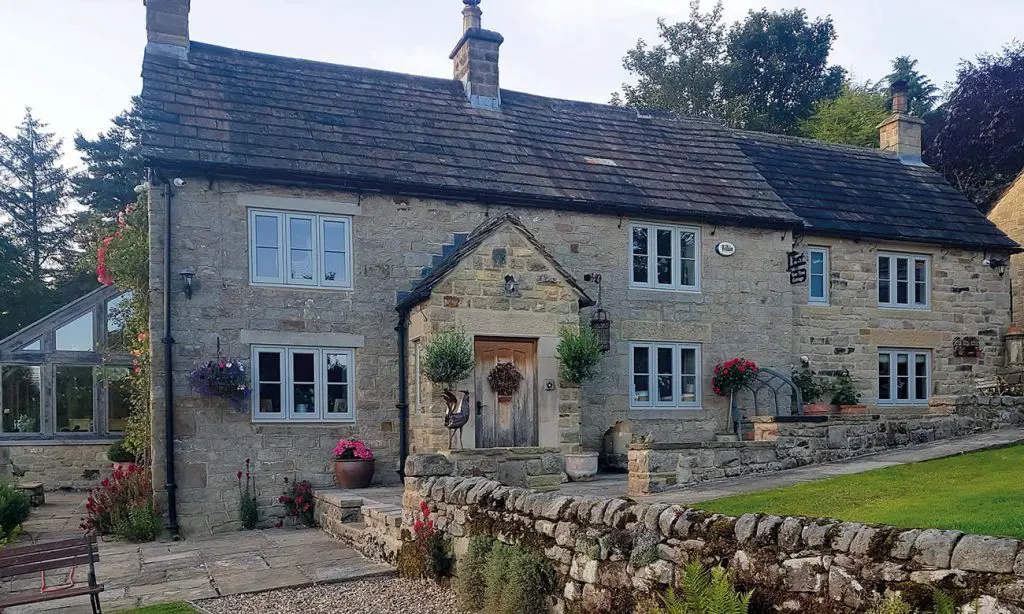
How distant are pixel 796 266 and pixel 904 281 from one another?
12.0 ft

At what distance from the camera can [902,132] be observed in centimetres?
2198

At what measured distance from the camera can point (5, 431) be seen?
19500mm

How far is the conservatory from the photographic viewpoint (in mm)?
19531

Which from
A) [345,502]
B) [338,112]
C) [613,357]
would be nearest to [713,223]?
[613,357]

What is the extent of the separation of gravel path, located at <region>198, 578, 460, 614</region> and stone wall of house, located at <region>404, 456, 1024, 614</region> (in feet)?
2.07

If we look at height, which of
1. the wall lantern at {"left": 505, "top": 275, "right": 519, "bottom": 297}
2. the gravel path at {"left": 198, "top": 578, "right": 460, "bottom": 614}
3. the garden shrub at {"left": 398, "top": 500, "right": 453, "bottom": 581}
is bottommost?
the gravel path at {"left": 198, "top": 578, "right": 460, "bottom": 614}

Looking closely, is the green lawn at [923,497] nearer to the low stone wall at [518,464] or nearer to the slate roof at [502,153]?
the low stone wall at [518,464]

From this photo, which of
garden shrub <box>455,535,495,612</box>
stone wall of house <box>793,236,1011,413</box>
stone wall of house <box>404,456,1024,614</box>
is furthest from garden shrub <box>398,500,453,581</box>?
stone wall of house <box>793,236,1011,413</box>

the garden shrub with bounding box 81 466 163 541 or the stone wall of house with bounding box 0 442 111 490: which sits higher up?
the garden shrub with bounding box 81 466 163 541

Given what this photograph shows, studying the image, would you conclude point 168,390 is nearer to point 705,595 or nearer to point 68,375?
point 705,595

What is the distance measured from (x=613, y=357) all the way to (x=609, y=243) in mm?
2151

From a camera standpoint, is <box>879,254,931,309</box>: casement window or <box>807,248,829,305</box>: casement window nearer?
<box>807,248,829,305</box>: casement window

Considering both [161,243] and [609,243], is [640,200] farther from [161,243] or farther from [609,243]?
[161,243]

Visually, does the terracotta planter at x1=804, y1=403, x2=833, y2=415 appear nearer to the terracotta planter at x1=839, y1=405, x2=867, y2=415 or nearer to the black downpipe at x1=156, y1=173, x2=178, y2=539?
the terracotta planter at x1=839, y1=405, x2=867, y2=415
